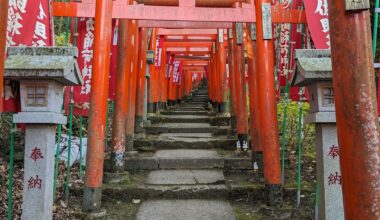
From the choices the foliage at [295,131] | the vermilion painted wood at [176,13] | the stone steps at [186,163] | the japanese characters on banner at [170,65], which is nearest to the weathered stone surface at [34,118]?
the vermilion painted wood at [176,13]

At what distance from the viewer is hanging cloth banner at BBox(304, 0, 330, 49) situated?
488 centimetres

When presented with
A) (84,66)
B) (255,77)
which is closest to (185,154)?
(255,77)

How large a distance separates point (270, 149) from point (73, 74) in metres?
2.76

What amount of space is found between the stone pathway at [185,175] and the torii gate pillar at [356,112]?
128 inches

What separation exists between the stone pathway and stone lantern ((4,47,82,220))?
1722 mm

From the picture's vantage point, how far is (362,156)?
2.08m

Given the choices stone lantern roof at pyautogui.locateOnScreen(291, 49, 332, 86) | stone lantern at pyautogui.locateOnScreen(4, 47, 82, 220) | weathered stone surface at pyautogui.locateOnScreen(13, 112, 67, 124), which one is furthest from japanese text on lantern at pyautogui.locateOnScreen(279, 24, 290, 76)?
weathered stone surface at pyautogui.locateOnScreen(13, 112, 67, 124)

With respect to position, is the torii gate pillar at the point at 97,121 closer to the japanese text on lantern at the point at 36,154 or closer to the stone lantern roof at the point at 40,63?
the stone lantern roof at the point at 40,63

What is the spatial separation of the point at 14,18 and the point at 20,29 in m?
0.12

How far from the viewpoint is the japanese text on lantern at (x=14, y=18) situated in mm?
3770

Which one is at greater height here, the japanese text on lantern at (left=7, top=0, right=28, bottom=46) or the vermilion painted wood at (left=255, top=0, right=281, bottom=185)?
the japanese text on lantern at (left=7, top=0, right=28, bottom=46)

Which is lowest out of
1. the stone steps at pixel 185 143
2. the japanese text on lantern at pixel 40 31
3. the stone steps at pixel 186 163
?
the stone steps at pixel 186 163

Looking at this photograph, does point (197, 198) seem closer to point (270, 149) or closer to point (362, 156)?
point (270, 149)

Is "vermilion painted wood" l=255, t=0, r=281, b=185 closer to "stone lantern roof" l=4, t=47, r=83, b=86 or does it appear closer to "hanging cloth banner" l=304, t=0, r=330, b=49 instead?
"hanging cloth banner" l=304, t=0, r=330, b=49
